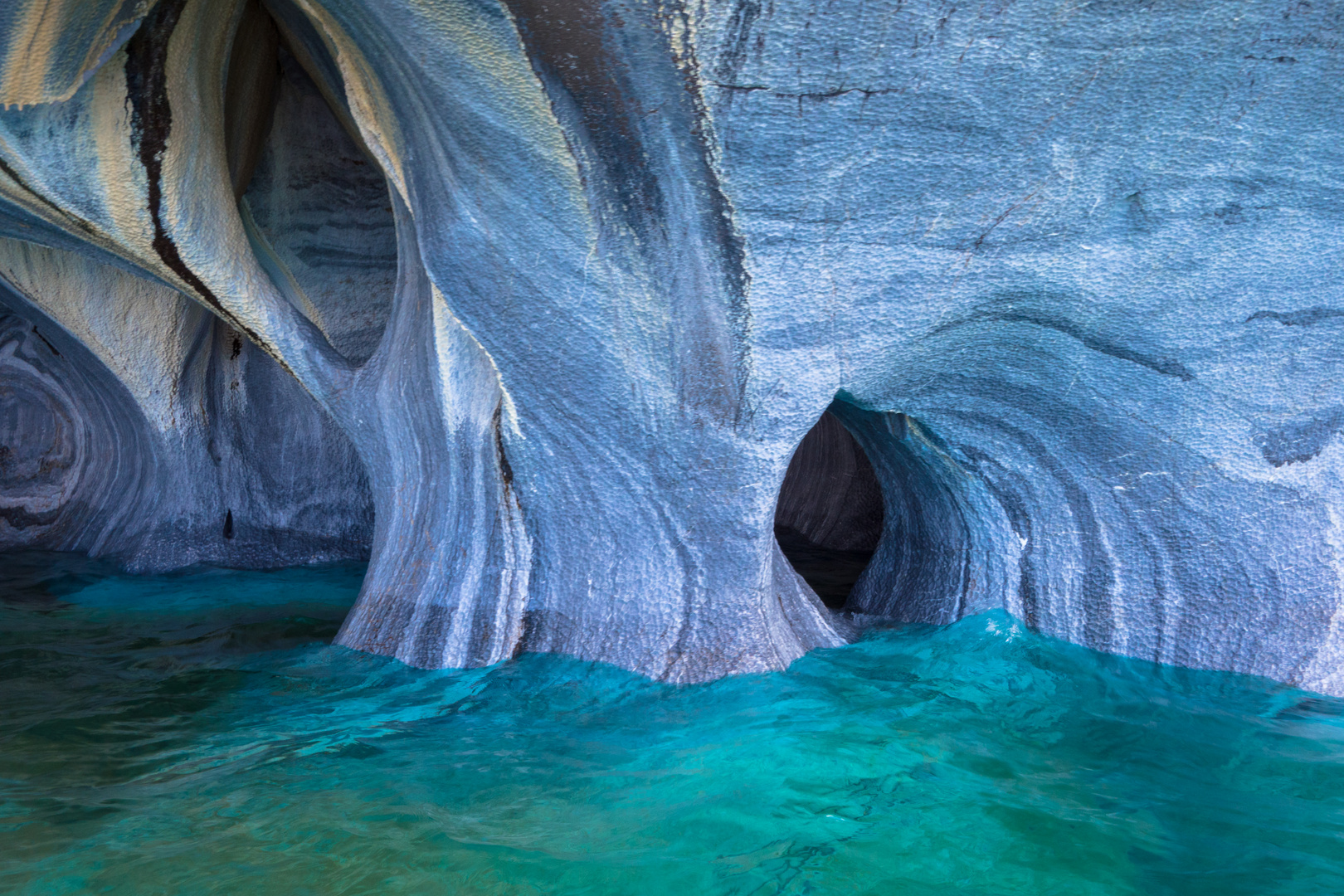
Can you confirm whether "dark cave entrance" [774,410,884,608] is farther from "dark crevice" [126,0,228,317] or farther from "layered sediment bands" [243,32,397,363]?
"dark crevice" [126,0,228,317]

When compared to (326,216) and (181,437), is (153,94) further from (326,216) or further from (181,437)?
(181,437)

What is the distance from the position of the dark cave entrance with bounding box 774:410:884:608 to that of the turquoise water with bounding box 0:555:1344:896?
368 centimetres

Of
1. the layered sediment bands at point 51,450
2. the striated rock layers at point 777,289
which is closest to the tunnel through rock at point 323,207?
the striated rock layers at point 777,289

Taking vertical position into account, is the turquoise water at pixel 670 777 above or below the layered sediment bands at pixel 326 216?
below

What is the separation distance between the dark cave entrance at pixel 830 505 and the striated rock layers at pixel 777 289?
2.91 meters

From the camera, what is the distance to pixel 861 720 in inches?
118

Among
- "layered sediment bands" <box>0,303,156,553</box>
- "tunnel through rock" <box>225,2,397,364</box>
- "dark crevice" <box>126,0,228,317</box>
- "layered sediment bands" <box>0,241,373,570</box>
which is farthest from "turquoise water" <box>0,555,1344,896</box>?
"layered sediment bands" <box>0,303,156,553</box>

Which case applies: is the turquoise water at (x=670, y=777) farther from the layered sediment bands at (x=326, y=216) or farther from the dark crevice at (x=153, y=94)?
the layered sediment bands at (x=326, y=216)

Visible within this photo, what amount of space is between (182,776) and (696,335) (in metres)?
1.91

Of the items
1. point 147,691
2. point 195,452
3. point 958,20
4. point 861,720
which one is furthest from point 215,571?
point 958,20

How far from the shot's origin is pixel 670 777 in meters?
2.54

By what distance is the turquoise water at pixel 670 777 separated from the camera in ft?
6.68

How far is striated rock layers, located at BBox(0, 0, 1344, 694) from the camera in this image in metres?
2.50

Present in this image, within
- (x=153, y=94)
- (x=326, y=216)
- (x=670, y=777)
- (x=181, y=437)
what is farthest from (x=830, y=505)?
(x=153, y=94)
